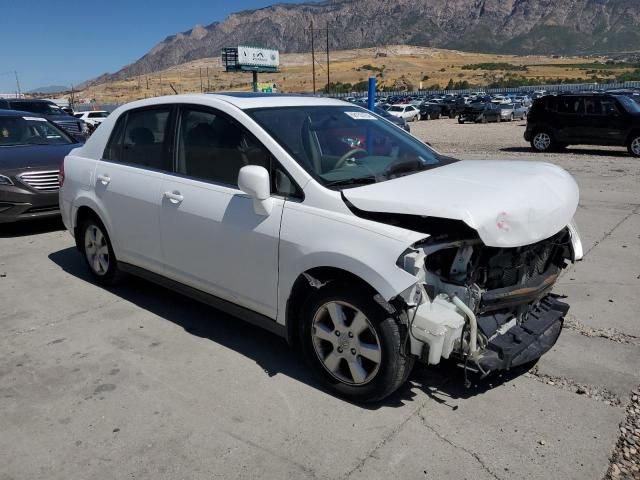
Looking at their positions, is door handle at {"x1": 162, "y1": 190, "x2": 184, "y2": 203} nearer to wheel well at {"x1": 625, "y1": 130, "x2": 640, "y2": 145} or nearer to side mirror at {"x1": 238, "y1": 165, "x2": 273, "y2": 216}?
side mirror at {"x1": 238, "y1": 165, "x2": 273, "y2": 216}

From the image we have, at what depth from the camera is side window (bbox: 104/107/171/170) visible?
14.5 feet

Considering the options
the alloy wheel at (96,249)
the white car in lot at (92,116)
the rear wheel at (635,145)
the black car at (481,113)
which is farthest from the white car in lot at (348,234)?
the black car at (481,113)

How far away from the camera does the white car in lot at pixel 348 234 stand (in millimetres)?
3020

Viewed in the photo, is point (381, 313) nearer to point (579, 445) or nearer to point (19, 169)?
point (579, 445)

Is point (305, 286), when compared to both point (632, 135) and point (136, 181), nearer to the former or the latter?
point (136, 181)

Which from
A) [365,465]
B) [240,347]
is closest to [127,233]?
[240,347]

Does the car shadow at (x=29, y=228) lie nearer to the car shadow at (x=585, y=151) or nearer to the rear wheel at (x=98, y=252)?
the rear wheel at (x=98, y=252)

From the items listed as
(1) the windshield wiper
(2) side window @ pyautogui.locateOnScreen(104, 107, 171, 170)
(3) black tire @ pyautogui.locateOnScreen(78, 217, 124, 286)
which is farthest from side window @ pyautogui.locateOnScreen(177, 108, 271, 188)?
(3) black tire @ pyautogui.locateOnScreen(78, 217, 124, 286)

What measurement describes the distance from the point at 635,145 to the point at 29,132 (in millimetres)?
14538

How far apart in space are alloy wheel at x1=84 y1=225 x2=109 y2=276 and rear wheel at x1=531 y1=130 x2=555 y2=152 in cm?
1490

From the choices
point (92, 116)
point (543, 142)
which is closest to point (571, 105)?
point (543, 142)

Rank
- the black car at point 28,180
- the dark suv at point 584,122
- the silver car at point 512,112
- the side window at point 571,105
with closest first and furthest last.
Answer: the black car at point 28,180
the dark suv at point 584,122
the side window at point 571,105
the silver car at point 512,112

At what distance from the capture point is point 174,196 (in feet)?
13.5

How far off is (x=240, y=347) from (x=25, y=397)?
140 centimetres
